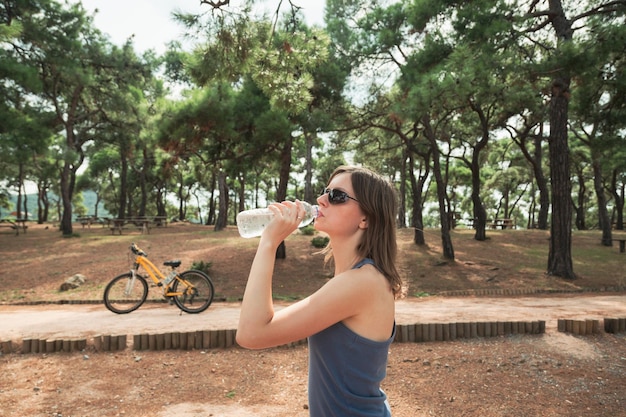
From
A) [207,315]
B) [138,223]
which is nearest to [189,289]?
[207,315]

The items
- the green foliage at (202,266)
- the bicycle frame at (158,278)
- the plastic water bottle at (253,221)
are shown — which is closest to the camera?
the plastic water bottle at (253,221)

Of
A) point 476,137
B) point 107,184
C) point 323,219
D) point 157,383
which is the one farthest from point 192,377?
point 107,184

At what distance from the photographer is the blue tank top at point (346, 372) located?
1376 millimetres

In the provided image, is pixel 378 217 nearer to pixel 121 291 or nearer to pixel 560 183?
pixel 121 291

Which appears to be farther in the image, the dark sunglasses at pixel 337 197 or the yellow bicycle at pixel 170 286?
the yellow bicycle at pixel 170 286

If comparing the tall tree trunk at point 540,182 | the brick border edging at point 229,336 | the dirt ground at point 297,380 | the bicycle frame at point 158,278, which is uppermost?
the tall tree trunk at point 540,182

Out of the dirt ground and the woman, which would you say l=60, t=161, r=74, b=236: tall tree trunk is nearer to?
the dirt ground

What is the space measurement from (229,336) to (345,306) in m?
4.50

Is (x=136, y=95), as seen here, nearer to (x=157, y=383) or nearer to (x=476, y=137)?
(x=476, y=137)

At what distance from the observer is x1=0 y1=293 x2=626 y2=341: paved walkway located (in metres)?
5.95

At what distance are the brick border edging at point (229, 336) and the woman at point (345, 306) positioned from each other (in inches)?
164

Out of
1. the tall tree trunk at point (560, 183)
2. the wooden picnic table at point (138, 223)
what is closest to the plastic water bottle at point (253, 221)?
the tall tree trunk at point (560, 183)

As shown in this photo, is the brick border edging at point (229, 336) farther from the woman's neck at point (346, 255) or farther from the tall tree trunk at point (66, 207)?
the tall tree trunk at point (66, 207)

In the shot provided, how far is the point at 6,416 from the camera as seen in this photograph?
369 cm
